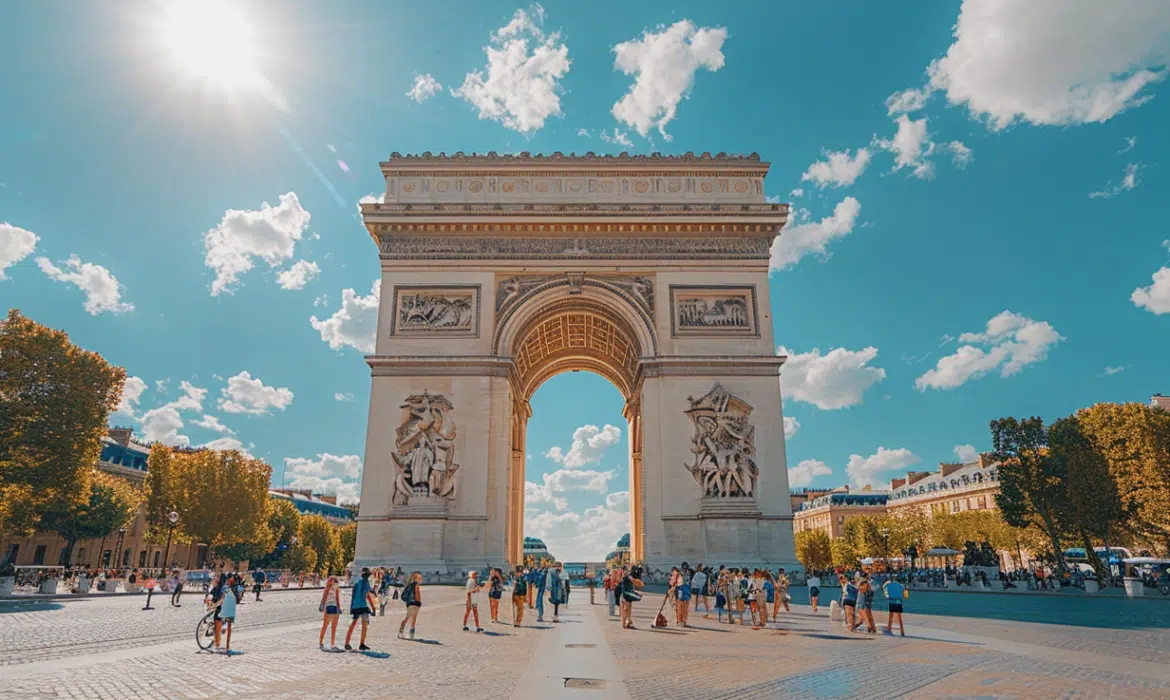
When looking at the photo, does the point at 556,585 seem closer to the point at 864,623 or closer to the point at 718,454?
the point at 864,623

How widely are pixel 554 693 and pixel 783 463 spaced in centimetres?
2326

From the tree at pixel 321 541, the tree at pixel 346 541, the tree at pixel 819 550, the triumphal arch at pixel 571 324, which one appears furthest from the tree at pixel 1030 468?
the tree at pixel 346 541

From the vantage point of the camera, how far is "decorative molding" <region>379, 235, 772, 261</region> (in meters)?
31.9

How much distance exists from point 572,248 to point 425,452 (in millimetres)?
10908

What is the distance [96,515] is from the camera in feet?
151

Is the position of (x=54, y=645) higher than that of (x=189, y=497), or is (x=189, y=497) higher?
(x=189, y=497)

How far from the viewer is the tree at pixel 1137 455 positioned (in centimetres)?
3566

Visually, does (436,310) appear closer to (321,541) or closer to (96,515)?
(96,515)

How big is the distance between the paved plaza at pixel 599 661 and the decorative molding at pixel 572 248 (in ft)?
60.1

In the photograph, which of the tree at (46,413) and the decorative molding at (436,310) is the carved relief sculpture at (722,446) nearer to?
the decorative molding at (436,310)

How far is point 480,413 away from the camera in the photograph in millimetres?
29594

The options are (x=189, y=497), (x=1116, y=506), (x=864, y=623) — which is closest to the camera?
(x=864, y=623)

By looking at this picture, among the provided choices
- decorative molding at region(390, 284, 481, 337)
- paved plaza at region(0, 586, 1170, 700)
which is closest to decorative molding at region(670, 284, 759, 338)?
decorative molding at region(390, 284, 481, 337)

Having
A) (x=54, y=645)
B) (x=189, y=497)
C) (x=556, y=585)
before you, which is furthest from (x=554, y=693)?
(x=189, y=497)
